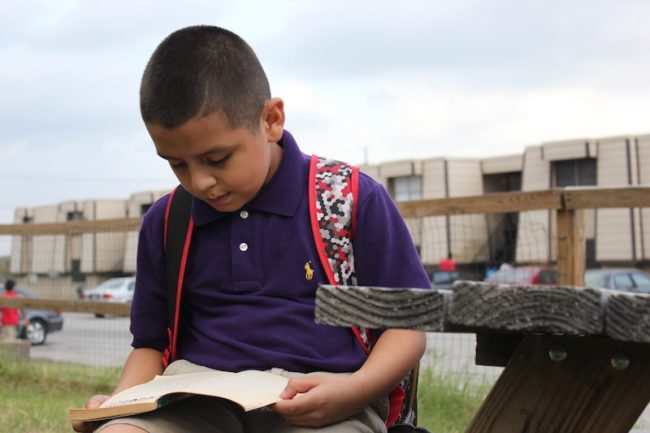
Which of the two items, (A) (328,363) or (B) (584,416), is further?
(A) (328,363)

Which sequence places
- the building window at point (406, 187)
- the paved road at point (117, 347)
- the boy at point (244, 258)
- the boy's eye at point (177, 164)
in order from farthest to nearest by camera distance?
the building window at point (406, 187), the paved road at point (117, 347), the boy's eye at point (177, 164), the boy at point (244, 258)

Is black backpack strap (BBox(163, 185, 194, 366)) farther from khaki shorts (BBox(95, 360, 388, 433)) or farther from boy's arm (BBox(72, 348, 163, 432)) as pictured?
khaki shorts (BBox(95, 360, 388, 433))

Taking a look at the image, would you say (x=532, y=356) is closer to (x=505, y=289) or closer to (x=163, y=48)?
(x=505, y=289)

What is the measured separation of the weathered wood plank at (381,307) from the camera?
125 cm

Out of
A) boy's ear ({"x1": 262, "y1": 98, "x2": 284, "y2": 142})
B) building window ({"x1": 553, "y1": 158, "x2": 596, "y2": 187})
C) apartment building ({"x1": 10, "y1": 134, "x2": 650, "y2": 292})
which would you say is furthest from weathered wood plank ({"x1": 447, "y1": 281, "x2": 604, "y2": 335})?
building window ({"x1": 553, "y1": 158, "x2": 596, "y2": 187})

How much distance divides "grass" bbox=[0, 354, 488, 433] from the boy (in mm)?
2490

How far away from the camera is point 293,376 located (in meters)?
1.91

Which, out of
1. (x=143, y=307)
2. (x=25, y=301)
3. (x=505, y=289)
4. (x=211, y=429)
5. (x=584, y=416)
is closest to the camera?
(x=505, y=289)

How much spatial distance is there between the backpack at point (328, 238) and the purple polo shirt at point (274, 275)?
0.07 feet

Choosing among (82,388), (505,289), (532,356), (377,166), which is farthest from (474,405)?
(377,166)

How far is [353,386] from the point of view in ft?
5.94

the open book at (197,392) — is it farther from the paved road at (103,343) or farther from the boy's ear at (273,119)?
the paved road at (103,343)

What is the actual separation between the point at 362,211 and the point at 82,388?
5.07 meters

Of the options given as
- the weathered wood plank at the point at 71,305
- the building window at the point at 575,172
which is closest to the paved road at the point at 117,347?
the weathered wood plank at the point at 71,305
